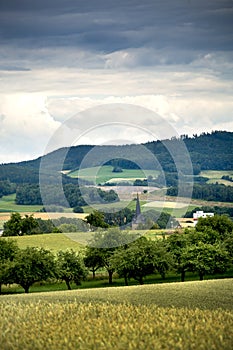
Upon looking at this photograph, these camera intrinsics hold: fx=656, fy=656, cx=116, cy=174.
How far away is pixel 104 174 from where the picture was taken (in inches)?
4405

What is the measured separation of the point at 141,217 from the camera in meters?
107

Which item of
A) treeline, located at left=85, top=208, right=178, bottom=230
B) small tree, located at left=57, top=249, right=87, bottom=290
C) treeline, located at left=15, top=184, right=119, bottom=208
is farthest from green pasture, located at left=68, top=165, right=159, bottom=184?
small tree, located at left=57, top=249, right=87, bottom=290

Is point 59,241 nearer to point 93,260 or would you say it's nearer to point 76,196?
point 76,196

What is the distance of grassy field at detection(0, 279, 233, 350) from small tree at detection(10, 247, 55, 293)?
3304 cm

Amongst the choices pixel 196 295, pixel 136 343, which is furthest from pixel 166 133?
pixel 136 343

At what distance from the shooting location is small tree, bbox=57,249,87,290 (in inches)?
2908

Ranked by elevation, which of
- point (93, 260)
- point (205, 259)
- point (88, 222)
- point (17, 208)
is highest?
point (17, 208)

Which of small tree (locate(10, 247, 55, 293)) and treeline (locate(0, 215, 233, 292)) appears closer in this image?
small tree (locate(10, 247, 55, 293))

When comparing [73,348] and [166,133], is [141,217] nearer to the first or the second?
[166,133]

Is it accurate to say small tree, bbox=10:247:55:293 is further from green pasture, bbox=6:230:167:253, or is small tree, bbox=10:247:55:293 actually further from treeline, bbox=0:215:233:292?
green pasture, bbox=6:230:167:253

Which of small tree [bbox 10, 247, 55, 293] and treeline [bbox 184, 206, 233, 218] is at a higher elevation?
treeline [bbox 184, 206, 233, 218]

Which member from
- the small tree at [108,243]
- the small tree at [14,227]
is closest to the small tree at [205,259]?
the small tree at [108,243]

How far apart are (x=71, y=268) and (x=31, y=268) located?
644cm

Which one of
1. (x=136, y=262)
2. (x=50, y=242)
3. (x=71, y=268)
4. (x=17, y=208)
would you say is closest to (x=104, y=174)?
(x=50, y=242)
